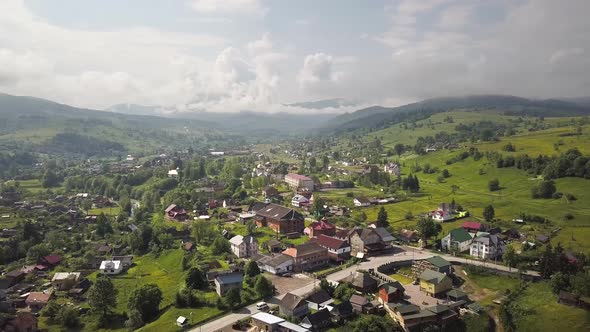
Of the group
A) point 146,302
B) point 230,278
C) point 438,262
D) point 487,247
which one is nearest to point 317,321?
point 230,278

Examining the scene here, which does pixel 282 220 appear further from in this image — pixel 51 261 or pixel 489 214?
pixel 489 214

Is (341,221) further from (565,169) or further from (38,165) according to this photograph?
(38,165)

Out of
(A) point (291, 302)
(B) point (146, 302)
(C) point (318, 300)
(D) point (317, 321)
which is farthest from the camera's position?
(B) point (146, 302)

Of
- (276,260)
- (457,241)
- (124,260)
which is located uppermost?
(276,260)

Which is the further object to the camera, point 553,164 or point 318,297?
point 553,164

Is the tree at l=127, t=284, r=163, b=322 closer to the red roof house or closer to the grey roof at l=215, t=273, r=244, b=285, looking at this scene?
the grey roof at l=215, t=273, r=244, b=285

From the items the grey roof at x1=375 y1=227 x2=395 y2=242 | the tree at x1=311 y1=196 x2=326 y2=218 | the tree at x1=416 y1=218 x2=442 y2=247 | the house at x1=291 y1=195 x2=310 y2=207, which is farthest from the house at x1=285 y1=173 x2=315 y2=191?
the tree at x1=416 y1=218 x2=442 y2=247

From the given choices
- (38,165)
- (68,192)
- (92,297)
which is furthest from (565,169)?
(38,165)
